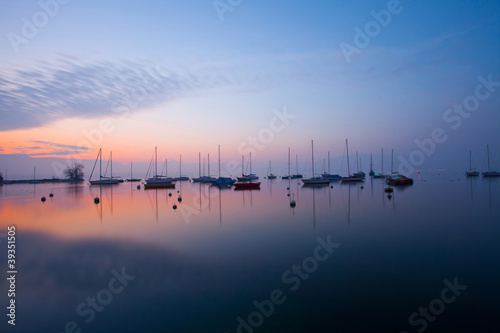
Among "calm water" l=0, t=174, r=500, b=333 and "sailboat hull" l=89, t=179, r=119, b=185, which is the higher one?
"sailboat hull" l=89, t=179, r=119, b=185

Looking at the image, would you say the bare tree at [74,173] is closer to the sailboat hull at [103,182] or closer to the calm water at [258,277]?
the sailboat hull at [103,182]

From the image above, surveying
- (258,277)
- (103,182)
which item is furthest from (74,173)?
(258,277)

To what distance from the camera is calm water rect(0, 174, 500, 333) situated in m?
6.66

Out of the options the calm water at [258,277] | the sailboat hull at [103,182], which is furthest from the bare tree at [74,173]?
the calm water at [258,277]

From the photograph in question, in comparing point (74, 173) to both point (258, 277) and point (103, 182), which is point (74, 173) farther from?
point (258, 277)

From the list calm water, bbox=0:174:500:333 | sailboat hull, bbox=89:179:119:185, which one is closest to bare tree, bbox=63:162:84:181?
sailboat hull, bbox=89:179:119:185

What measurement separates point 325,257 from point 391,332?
523cm

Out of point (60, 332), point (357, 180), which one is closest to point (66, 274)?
point (60, 332)

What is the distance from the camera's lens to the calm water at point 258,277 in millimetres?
6664

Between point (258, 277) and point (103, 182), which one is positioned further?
point (103, 182)

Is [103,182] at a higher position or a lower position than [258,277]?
higher

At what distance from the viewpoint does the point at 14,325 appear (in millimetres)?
6633

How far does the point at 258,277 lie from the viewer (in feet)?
30.3

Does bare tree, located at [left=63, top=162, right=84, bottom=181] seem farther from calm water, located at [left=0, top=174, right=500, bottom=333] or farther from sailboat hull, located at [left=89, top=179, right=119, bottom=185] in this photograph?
calm water, located at [left=0, top=174, right=500, bottom=333]
